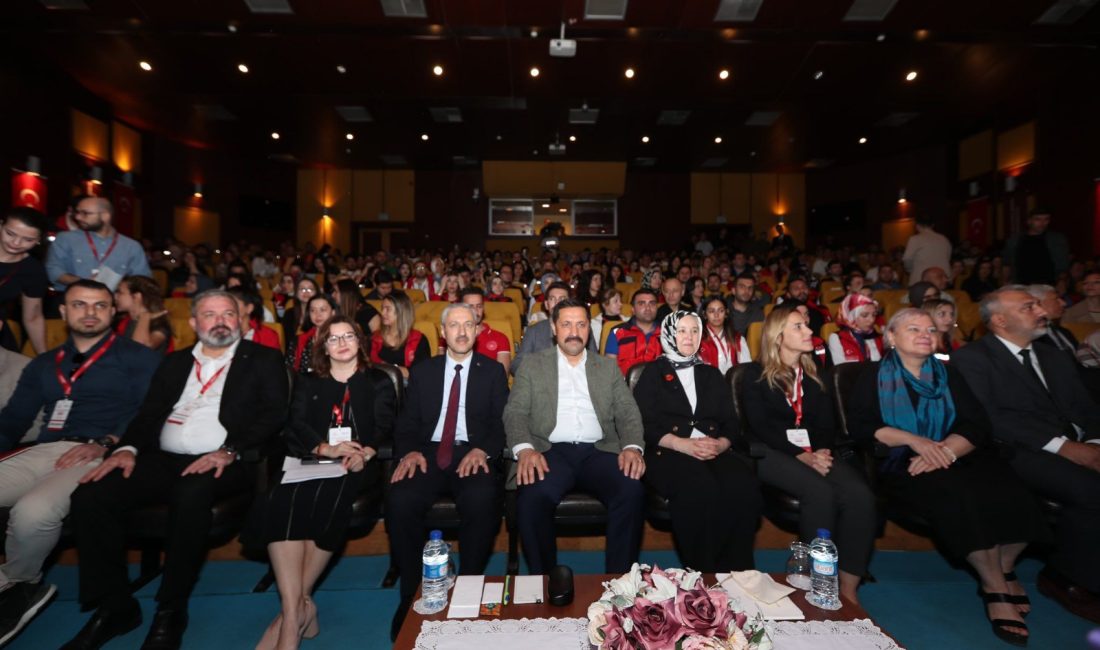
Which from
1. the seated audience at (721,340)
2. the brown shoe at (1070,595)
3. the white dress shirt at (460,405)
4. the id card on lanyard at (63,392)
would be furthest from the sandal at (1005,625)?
the id card on lanyard at (63,392)

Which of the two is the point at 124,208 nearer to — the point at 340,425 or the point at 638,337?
the point at 340,425

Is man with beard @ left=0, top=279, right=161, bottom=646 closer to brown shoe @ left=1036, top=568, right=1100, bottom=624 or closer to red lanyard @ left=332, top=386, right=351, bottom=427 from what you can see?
red lanyard @ left=332, top=386, right=351, bottom=427

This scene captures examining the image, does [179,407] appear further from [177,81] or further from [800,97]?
[800,97]

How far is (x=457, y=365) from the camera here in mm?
2646

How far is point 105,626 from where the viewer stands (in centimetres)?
206

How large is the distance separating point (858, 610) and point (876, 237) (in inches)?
578

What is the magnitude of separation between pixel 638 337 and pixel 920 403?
1.72 m

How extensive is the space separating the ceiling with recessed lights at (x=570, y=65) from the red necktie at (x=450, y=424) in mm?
5590

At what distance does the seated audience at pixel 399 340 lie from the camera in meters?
3.58

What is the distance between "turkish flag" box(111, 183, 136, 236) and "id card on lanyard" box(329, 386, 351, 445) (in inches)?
418

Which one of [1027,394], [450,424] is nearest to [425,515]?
[450,424]

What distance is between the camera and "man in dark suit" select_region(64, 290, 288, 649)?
207cm

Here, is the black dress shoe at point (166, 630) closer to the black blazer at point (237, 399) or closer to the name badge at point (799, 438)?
the black blazer at point (237, 399)

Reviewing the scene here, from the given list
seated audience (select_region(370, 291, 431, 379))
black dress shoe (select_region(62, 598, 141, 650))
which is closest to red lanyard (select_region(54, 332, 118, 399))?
black dress shoe (select_region(62, 598, 141, 650))
